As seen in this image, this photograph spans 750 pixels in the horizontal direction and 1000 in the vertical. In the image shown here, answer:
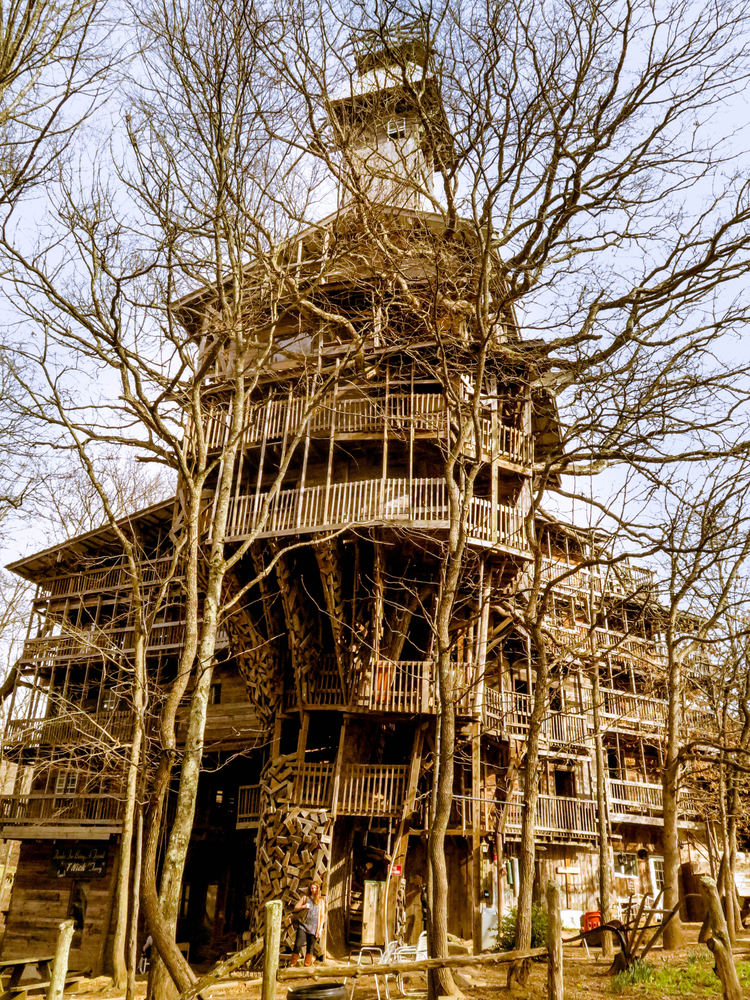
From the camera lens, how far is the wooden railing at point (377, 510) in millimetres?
17672

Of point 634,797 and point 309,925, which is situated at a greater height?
point 634,797

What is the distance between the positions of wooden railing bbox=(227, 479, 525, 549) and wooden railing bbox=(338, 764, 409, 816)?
562cm

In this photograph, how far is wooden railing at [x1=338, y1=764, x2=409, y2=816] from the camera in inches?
695

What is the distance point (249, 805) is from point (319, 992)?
35.2 feet

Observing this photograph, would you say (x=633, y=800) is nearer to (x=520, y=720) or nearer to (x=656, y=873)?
(x=656, y=873)

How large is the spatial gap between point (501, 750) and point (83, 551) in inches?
632

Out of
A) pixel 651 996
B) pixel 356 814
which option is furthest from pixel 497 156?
pixel 356 814

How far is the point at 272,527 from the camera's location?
61.3 ft

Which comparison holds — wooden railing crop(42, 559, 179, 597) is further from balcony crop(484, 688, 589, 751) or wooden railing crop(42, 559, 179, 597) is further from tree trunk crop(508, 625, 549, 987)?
tree trunk crop(508, 625, 549, 987)

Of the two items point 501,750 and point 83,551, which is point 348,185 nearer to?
point 501,750

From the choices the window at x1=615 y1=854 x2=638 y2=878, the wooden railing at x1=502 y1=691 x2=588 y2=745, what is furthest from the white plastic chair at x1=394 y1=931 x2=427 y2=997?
the window at x1=615 y1=854 x2=638 y2=878

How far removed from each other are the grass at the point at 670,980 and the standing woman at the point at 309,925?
21.1 feet

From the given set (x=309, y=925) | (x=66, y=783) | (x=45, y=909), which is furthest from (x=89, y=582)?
(x=309, y=925)

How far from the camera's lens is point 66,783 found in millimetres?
26422
